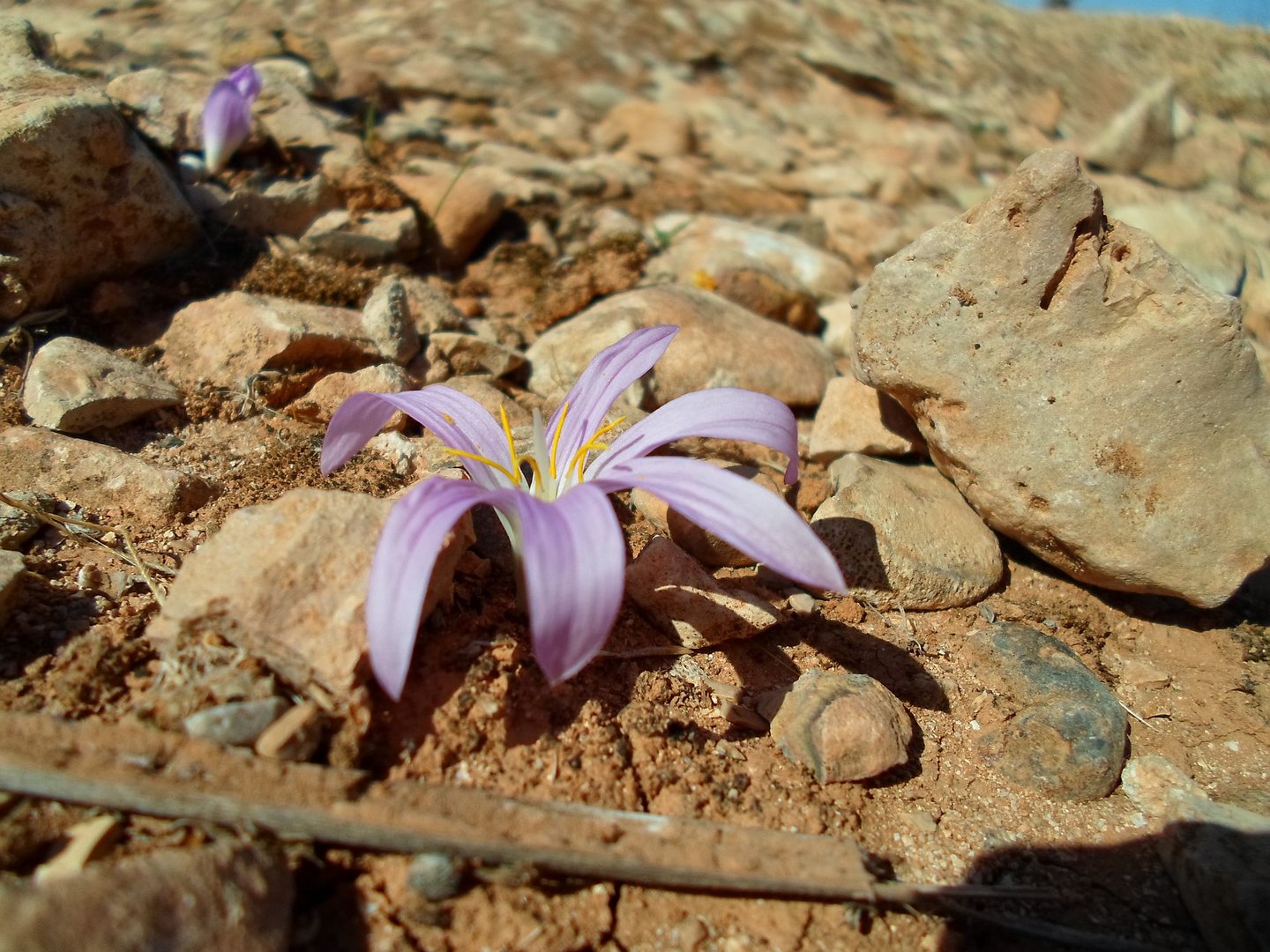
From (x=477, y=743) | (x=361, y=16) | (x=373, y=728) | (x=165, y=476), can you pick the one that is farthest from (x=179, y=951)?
(x=361, y=16)

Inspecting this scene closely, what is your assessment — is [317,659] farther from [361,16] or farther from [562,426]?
[361,16]

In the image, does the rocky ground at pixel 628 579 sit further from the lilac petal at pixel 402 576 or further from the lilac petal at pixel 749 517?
the lilac petal at pixel 749 517

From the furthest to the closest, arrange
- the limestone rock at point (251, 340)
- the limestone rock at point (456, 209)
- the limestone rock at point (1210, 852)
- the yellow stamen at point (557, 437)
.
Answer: the limestone rock at point (456, 209) < the limestone rock at point (251, 340) < the yellow stamen at point (557, 437) < the limestone rock at point (1210, 852)

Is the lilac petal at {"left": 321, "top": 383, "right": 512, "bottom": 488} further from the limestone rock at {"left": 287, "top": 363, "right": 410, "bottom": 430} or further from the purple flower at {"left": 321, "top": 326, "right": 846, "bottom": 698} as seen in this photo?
the limestone rock at {"left": 287, "top": 363, "right": 410, "bottom": 430}

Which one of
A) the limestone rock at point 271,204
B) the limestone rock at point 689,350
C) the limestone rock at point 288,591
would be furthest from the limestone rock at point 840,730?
the limestone rock at point 271,204

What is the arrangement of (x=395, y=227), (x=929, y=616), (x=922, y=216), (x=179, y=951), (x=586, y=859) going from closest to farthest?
1. (x=179, y=951)
2. (x=586, y=859)
3. (x=929, y=616)
4. (x=395, y=227)
5. (x=922, y=216)
